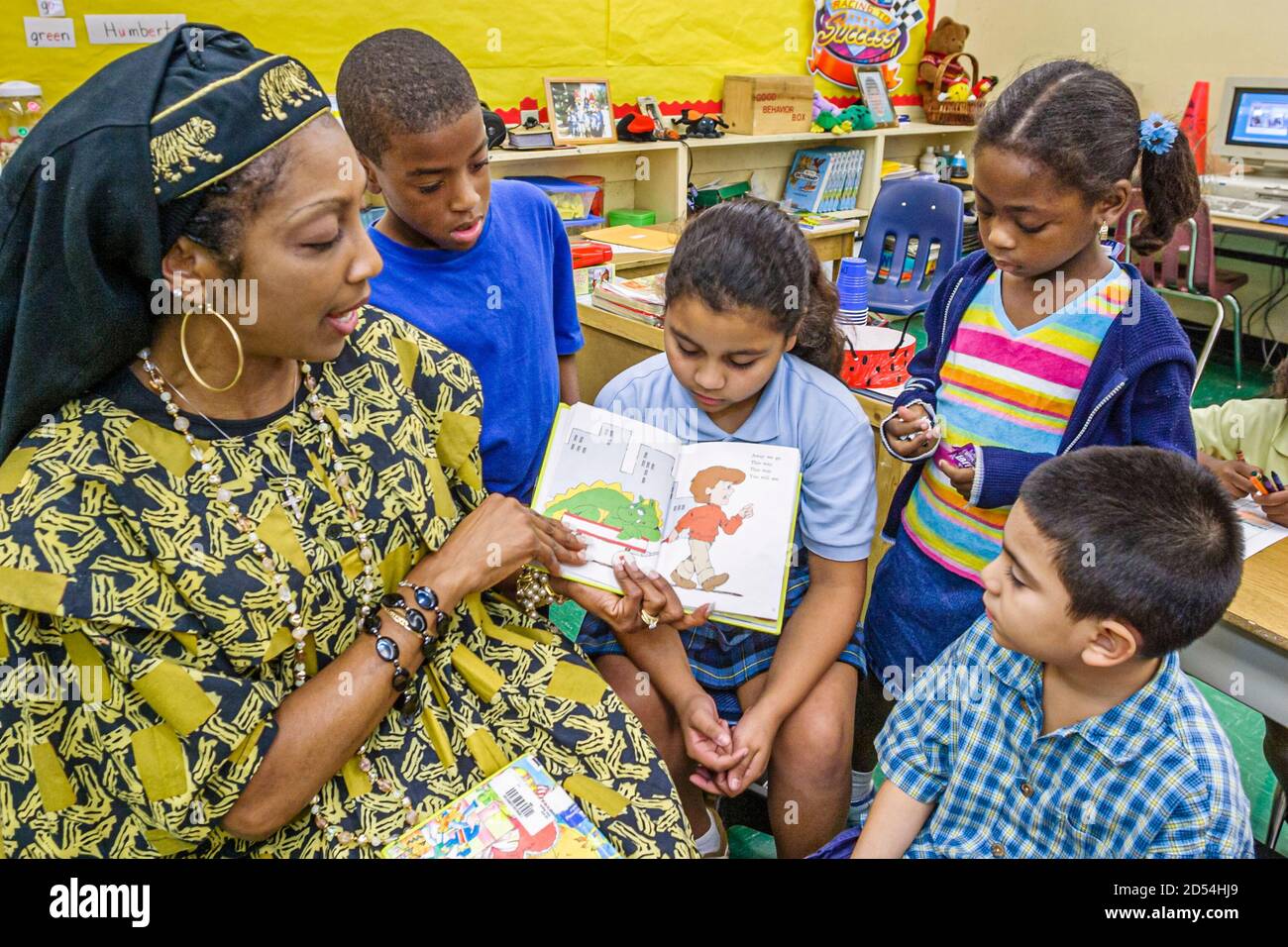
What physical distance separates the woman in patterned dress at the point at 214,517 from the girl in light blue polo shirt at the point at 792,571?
0.33m

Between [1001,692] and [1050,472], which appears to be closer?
[1050,472]

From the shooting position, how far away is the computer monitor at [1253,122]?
534 centimetres

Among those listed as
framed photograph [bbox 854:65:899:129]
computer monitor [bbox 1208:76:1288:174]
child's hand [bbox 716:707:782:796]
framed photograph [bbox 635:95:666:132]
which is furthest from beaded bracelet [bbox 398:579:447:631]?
computer monitor [bbox 1208:76:1288:174]

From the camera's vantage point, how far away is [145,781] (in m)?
1.08

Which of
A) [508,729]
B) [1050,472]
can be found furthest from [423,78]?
[1050,472]

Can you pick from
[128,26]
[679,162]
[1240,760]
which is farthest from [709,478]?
[679,162]

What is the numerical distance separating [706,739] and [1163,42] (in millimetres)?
6625

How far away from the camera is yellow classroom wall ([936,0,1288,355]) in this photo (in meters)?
5.71

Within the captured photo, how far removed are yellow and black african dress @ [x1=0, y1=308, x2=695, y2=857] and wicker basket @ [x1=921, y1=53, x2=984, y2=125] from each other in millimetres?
6061

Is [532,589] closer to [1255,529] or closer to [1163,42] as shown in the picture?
[1255,529]

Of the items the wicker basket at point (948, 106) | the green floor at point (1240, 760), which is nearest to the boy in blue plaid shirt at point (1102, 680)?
the green floor at point (1240, 760)

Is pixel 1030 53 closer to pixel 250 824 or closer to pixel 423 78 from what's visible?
pixel 423 78

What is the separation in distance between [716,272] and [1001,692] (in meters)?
0.86

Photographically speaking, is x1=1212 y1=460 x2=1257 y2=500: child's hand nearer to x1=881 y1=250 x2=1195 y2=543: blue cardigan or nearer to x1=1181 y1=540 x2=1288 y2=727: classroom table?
x1=1181 y1=540 x2=1288 y2=727: classroom table
